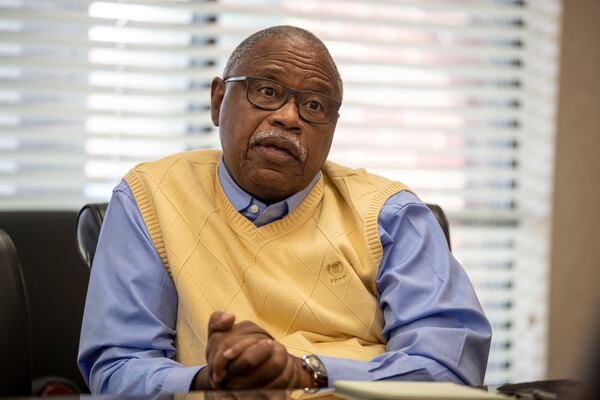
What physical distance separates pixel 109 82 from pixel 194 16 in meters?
0.43

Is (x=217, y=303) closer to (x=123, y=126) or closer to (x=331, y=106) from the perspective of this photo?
(x=331, y=106)

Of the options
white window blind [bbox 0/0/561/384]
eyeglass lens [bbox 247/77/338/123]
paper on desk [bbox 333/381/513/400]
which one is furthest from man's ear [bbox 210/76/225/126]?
white window blind [bbox 0/0/561/384]

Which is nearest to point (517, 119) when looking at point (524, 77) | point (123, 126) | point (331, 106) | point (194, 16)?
point (524, 77)

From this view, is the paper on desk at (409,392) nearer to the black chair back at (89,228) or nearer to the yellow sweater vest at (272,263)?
the yellow sweater vest at (272,263)

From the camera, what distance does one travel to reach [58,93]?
3143 mm

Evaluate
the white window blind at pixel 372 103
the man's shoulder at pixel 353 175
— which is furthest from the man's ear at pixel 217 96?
the white window blind at pixel 372 103

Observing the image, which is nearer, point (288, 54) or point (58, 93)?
point (288, 54)

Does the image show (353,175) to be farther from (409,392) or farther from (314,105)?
(409,392)

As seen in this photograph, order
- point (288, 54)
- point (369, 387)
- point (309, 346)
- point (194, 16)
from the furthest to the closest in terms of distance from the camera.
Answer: point (194, 16), point (288, 54), point (309, 346), point (369, 387)

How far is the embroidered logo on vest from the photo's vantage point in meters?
1.96

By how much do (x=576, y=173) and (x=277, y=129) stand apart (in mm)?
2224

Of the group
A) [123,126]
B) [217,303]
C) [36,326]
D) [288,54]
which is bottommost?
[36,326]

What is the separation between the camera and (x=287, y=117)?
1.99 m

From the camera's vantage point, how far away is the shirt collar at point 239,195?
2.02m
